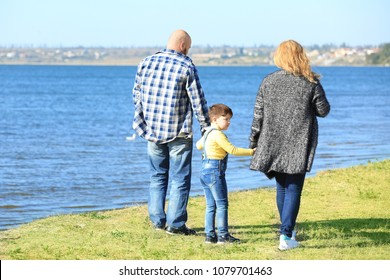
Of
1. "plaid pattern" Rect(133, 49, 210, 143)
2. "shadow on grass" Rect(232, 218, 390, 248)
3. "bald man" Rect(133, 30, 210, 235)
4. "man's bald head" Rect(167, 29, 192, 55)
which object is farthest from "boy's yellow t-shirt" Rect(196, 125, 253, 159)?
"shadow on grass" Rect(232, 218, 390, 248)

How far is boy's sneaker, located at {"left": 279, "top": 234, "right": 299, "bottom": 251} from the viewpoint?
8.03 metres

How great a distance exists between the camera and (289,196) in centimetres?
803

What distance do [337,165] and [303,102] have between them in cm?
1183

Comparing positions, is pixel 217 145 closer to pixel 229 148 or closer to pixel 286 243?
pixel 229 148

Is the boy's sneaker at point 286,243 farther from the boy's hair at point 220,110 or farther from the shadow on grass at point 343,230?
the boy's hair at point 220,110

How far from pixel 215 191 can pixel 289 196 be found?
2.36 ft

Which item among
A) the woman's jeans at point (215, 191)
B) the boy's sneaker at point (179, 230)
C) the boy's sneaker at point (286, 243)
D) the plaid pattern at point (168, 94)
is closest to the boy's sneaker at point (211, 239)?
the woman's jeans at point (215, 191)

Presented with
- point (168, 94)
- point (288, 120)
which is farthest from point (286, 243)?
point (168, 94)

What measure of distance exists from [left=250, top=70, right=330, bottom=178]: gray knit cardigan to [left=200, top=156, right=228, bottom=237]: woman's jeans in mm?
407

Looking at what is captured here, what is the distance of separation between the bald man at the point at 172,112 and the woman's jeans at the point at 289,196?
990mm

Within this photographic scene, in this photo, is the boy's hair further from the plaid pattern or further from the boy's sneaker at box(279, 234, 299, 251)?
the boy's sneaker at box(279, 234, 299, 251)
